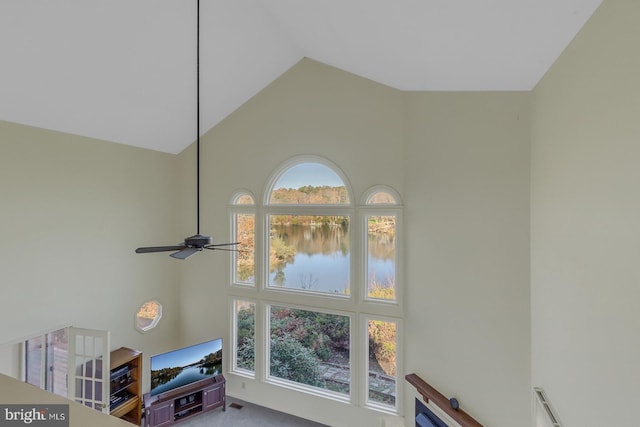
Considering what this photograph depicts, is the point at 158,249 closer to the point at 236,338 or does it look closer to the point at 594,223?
the point at 594,223

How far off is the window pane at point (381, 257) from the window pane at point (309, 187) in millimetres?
673

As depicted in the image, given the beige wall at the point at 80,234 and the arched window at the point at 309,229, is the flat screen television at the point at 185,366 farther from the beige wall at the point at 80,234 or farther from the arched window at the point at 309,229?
the arched window at the point at 309,229

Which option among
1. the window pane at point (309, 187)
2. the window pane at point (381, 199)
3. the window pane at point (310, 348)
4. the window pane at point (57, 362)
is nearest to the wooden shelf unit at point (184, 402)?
the window pane at point (310, 348)

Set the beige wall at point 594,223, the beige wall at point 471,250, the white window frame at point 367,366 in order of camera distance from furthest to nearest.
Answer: the white window frame at point 367,366
the beige wall at point 471,250
the beige wall at point 594,223

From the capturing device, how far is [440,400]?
406 cm

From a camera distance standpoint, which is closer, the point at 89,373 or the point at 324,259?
the point at 89,373

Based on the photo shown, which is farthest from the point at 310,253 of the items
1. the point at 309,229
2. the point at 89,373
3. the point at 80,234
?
the point at 89,373

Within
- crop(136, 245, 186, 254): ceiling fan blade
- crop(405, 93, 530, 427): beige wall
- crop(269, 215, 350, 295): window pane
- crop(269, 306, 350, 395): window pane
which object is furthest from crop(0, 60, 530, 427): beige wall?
crop(136, 245, 186, 254): ceiling fan blade

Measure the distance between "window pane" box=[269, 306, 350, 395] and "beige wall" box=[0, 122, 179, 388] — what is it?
224 cm

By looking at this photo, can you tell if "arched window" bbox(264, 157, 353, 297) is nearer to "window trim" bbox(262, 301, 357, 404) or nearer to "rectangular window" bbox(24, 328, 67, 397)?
"window trim" bbox(262, 301, 357, 404)

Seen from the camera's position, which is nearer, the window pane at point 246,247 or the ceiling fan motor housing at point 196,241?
the ceiling fan motor housing at point 196,241

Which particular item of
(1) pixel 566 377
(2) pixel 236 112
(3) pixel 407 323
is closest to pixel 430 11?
(1) pixel 566 377

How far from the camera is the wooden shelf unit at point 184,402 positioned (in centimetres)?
518

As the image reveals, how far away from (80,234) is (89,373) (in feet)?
6.81
